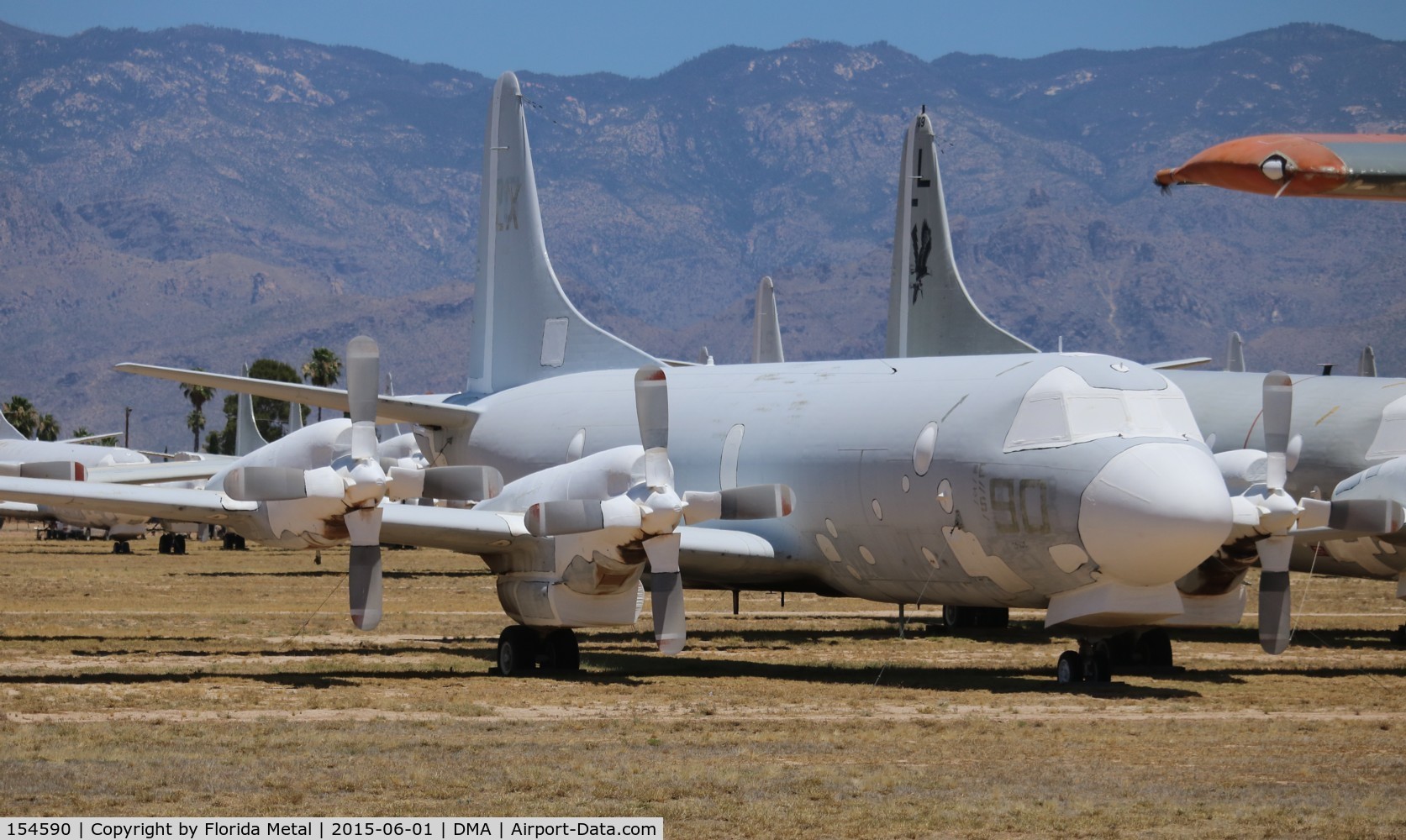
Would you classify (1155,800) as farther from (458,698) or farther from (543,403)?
(543,403)

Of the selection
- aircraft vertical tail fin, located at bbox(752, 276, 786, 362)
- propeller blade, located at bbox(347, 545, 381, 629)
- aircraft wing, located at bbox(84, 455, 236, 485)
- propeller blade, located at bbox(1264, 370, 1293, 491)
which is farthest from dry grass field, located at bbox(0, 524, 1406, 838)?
aircraft wing, located at bbox(84, 455, 236, 485)

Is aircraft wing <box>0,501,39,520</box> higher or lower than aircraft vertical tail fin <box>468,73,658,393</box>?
lower

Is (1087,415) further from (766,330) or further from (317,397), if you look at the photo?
(766,330)

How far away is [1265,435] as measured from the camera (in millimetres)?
21594

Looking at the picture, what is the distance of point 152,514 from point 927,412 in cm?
887

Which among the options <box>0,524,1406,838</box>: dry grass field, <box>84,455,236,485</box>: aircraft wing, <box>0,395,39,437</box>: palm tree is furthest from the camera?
<box>0,395,39,437</box>: palm tree

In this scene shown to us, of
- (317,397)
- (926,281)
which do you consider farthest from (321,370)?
(317,397)

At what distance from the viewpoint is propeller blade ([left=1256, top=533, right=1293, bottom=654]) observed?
68.3ft

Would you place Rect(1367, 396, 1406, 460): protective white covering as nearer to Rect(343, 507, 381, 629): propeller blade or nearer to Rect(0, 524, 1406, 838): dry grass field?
Rect(0, 524, 1406, 838): dry grass field

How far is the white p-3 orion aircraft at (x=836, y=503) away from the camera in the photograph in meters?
19.5

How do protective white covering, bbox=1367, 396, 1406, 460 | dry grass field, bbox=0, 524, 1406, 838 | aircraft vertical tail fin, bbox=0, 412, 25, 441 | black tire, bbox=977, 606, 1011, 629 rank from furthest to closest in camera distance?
aircraft vertical tail fin, bbox=0, 412, 25, 441, black tire, bbox=977, 606, 1011, 629, protective white covering, bbox=1367, 396, 1406, 460, dry grass field, bbox=0, 524, 1406, 838

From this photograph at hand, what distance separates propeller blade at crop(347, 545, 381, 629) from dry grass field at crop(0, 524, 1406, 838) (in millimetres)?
739

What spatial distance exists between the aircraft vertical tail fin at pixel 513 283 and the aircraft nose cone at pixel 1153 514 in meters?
13.4
